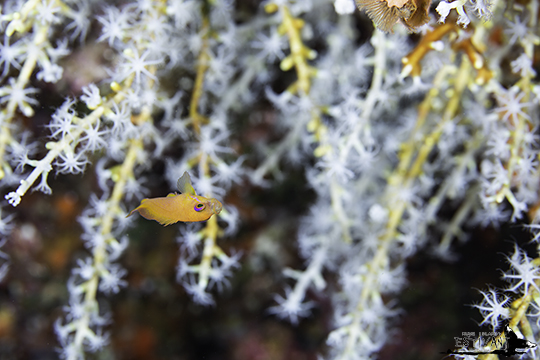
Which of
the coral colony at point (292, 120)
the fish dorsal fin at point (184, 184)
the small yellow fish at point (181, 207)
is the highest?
the coral colony at point (292, 120)

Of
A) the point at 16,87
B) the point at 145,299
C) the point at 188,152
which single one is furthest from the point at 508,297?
the point at 145,299

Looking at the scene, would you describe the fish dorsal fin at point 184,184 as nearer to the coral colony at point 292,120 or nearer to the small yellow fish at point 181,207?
the small yellow fish at point 181,207

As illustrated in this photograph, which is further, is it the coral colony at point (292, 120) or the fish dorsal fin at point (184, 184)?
the coral colony at point (292, 120)

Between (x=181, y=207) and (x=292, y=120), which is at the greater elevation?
(x=292, y=120)

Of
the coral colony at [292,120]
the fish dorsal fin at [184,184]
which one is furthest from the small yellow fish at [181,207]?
the coral colony at [292,120]

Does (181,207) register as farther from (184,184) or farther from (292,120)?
(292,120)

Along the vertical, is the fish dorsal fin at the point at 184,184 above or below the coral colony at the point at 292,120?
below

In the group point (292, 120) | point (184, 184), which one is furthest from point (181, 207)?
point (292, 120)
